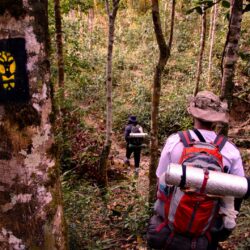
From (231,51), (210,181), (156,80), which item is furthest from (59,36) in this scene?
(210,181)

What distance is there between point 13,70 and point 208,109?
→ 5.56ft

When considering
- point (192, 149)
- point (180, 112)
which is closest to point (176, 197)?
point (192, 149)

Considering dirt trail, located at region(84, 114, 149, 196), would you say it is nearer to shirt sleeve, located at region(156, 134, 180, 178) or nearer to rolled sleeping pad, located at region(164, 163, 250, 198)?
shirt sleeve, located at region(156, 134, 180, 178)

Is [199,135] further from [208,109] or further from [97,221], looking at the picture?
[97,221]

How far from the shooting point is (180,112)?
15.7 m

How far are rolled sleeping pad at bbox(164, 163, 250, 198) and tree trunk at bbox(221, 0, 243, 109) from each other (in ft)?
7.81

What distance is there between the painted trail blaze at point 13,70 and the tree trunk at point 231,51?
3326 millimetres

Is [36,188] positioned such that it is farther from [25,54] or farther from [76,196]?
[76,196]

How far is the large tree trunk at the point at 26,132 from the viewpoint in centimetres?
179

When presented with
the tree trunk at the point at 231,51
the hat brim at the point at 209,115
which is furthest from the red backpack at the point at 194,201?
the tree trunk at the point at 231,51

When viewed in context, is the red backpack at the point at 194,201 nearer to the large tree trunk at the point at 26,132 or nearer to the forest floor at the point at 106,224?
the large tree trunk at the point at 26,132

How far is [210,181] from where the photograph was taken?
7.79 feet

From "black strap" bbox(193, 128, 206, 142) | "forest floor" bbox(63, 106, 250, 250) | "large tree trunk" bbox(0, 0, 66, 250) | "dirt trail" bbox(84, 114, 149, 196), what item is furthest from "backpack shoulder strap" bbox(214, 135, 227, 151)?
"dirt trail" bbox(84, 114, 149, 196)

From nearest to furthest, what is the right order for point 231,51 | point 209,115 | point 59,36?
point 209,115, point 231,51, point 59,36
